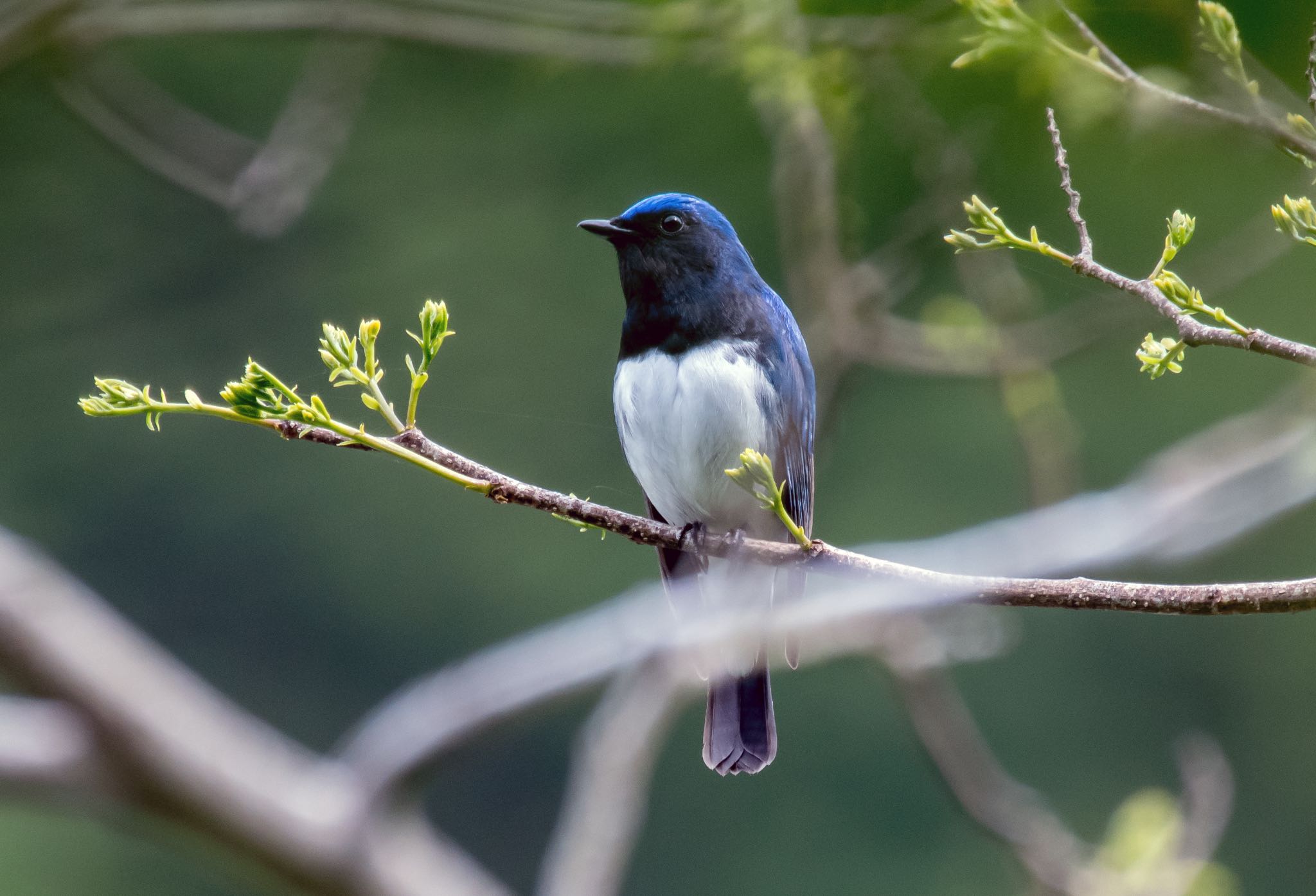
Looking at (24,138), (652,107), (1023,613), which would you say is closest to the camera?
(24,138)

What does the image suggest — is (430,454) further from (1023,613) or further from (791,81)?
(1023,613)

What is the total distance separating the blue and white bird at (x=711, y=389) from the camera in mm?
2496

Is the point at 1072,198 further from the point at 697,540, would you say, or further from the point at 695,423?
the point at 695,423

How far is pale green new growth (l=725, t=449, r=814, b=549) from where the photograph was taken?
4.90ft

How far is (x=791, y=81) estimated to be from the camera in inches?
105

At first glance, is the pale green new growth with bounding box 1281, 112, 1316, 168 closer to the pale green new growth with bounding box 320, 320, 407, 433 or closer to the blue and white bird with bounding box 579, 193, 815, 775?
the pale green new growth with bounding box 320, 320, 407, 433

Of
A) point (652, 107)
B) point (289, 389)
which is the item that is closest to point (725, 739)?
point (289, 389)

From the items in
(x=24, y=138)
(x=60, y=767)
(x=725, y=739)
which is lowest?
(x=725, y=739)

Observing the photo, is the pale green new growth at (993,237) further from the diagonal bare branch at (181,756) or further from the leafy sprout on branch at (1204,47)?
the diagonal bare branch at (181,756)

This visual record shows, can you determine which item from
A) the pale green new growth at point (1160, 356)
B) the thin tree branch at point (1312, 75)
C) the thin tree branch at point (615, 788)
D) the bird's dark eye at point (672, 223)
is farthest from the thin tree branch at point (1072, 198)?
the thin tree branch at point (615, 788)

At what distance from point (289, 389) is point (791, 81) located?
1.57m

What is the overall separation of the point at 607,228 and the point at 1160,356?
123cm

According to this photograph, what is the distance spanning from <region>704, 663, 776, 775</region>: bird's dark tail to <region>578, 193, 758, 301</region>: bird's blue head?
87 centimetres

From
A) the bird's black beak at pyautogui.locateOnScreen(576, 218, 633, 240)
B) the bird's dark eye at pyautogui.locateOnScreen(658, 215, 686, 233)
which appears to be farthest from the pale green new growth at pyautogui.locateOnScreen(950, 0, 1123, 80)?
the bird's dark eye at pyautogui.locateOnScreen(658, 215, 686, 233)
